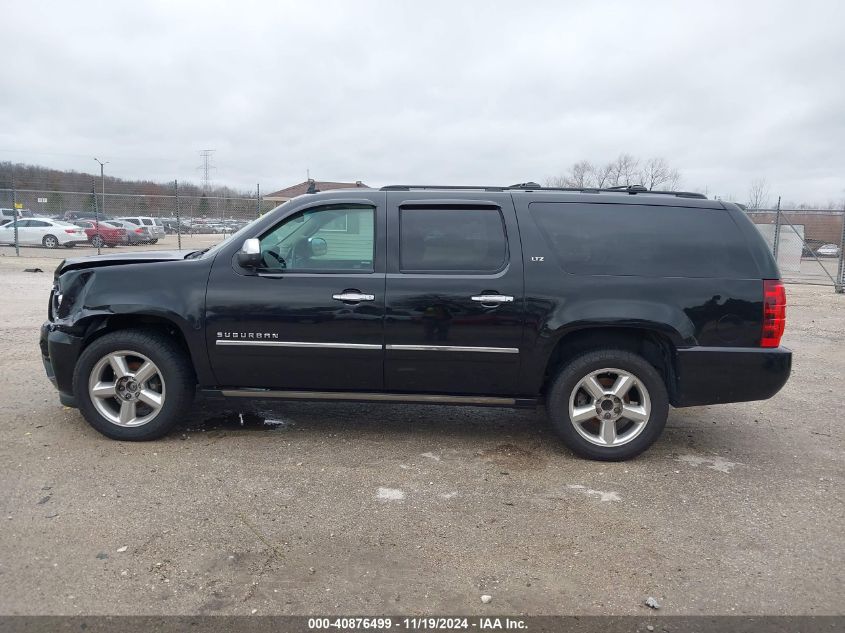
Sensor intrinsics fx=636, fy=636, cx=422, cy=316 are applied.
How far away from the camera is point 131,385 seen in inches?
177

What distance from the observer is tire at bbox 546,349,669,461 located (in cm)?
425

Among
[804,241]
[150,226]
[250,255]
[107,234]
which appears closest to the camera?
[250,255]

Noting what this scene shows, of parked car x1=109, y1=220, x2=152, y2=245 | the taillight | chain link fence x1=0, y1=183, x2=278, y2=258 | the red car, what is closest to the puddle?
the taillight

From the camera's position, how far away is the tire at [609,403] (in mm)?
4250

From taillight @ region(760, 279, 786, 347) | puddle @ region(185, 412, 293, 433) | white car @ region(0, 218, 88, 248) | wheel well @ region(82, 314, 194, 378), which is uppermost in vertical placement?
white car @ region(0, 218, 88, 248)

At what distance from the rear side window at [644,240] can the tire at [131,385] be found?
275cm

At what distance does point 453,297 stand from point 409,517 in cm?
147

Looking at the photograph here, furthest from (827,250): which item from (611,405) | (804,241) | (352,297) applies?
(352,297)

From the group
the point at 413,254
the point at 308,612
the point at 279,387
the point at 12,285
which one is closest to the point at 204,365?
the point at 279,387

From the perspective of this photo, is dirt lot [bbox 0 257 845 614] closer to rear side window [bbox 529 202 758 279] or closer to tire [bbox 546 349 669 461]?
tire [bbox 546 349 669 461]

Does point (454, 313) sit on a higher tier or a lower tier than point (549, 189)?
A: lower

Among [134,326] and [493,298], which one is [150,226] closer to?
[134,326]

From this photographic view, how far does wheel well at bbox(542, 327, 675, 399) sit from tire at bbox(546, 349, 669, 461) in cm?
9

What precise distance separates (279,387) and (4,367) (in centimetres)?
373
